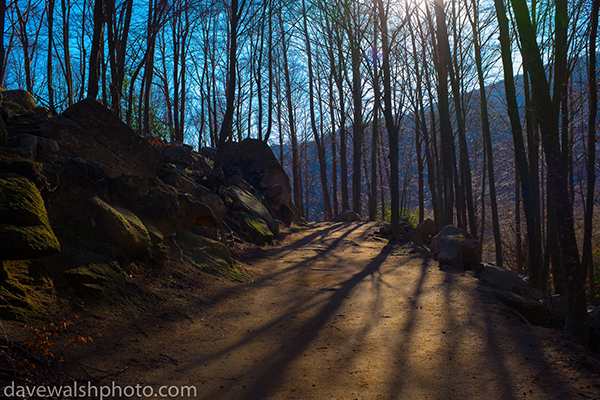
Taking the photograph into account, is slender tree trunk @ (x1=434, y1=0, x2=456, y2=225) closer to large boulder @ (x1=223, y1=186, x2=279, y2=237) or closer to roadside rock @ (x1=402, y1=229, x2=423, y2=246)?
roadside rock @ (x1=402, y1=229, x2=423, y2=246)

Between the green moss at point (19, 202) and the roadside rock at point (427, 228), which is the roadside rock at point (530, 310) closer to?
the green moss at point (19, 202)

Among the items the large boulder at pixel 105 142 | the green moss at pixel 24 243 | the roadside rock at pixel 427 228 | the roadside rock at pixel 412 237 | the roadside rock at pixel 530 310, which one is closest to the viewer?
the green moss at pixel 24 243

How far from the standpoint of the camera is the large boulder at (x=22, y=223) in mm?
2789

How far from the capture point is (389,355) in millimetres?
3234

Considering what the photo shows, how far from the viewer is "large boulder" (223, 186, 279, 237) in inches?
386

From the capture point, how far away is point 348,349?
338cm

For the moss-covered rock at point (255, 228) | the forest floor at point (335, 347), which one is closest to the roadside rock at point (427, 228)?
the moss-covered rock at point (255, 228)

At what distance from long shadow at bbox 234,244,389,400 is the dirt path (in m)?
0.01

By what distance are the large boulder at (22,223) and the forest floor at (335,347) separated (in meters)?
0.76

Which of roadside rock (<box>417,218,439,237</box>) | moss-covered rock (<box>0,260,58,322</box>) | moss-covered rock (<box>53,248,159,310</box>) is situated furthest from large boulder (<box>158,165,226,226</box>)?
roadside rock (<box>417,218,439,237</box>)

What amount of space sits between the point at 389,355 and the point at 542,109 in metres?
3.19

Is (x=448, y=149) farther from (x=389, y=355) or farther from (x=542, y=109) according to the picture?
(x=389, y=355)

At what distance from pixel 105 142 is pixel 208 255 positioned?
2482mm

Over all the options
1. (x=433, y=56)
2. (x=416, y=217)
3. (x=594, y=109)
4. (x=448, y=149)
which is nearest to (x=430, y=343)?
(x=594, y=109)
